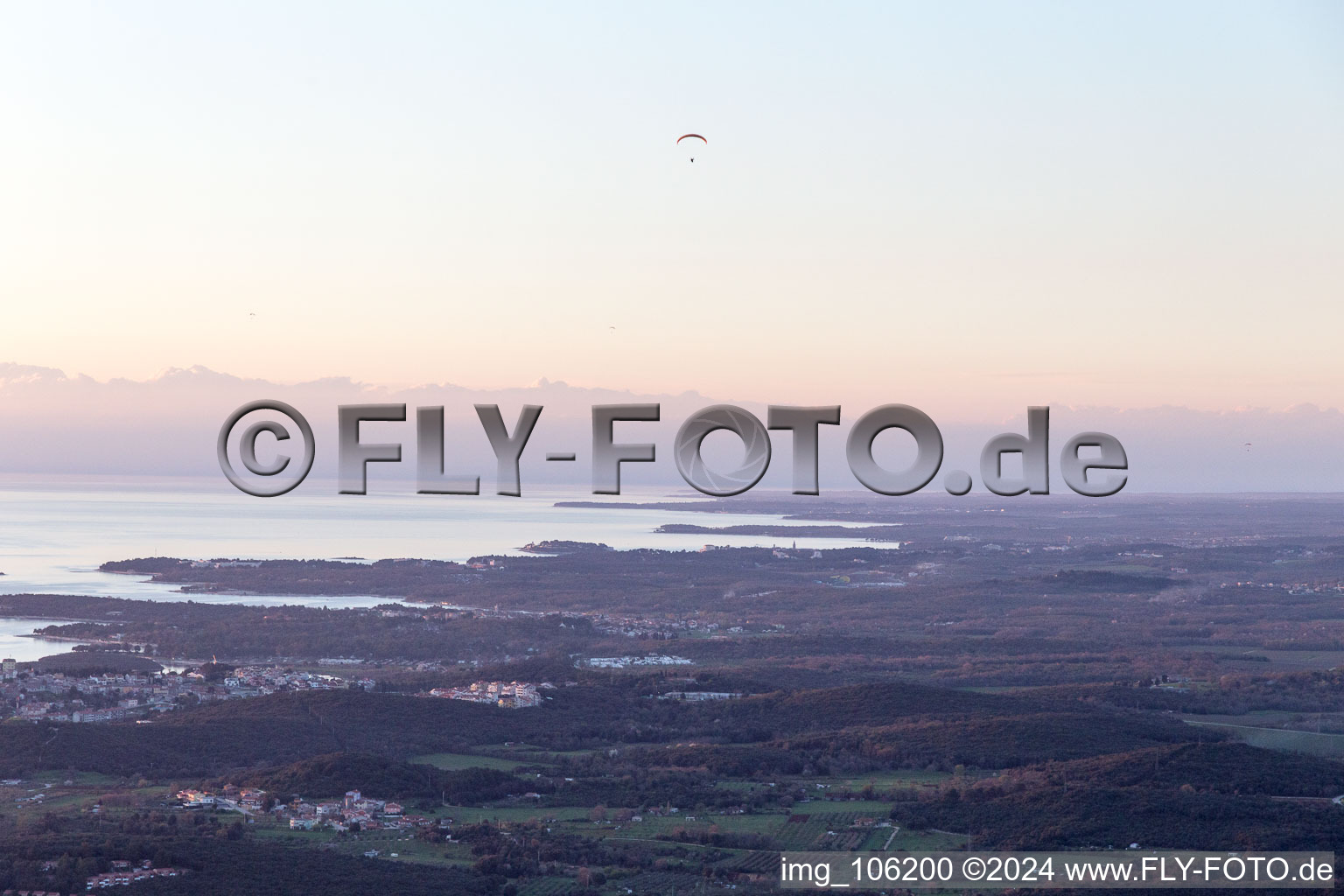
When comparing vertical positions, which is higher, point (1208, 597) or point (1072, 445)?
point (1072, 445)

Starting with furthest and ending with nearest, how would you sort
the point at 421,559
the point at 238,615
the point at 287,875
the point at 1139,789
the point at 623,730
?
the point at 421,559 → the point at 238,615 → the point at 623,730 → the point at 1139,789 → the point at 287,875

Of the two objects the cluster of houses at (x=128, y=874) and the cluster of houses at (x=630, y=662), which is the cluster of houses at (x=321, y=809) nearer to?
the cluster of houses at (x=128, y=874)

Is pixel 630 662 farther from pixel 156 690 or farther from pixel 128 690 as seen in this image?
pixel 128 690

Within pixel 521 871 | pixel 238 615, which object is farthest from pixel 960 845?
pixel 238 615

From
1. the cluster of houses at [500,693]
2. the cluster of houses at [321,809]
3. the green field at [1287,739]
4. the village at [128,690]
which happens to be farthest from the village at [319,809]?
the green field at [1287,739]

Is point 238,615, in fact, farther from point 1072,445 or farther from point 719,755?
point 1072,445

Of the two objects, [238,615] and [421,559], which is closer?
[238,615]
